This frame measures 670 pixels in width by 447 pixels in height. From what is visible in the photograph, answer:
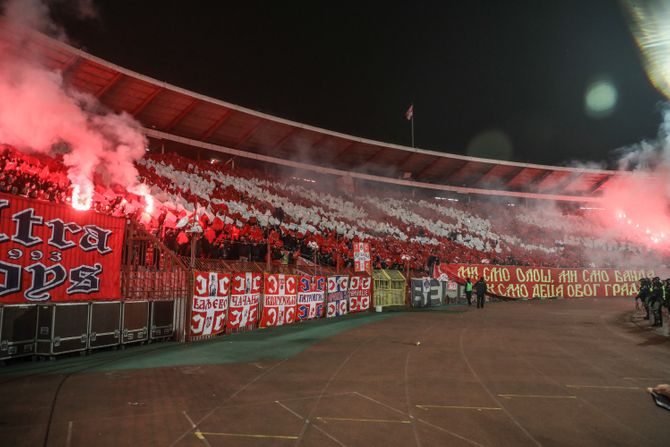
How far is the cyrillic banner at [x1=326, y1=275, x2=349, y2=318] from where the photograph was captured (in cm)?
1897

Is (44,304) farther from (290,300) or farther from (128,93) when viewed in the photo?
(128,93)

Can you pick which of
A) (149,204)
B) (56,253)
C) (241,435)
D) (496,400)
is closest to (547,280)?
(149,204)

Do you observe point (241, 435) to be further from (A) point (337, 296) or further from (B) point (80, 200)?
(A) point (337, 296)

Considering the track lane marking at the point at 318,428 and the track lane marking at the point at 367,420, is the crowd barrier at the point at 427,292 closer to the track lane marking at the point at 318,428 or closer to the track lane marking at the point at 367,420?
the track lane marking at the point at 318,428

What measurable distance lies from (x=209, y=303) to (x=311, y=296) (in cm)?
584

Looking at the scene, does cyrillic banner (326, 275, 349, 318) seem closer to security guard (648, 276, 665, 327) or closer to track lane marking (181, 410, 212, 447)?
security guard (648, 276, 665, 327)

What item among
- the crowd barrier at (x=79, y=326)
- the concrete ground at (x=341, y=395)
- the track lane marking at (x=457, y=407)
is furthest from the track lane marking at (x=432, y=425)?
the crowd barrier at (x=79, y=326)

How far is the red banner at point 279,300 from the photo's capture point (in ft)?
49.0

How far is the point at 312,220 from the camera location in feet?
89.8

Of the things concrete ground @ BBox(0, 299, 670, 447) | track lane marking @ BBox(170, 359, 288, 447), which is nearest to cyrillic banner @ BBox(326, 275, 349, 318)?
concrete ground @ BBox(0, 299, 670, 447)

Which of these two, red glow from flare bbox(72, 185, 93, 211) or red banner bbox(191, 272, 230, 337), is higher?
red glow from flare bbox(72, 185, 93, 211)

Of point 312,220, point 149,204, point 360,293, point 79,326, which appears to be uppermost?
point 312,220

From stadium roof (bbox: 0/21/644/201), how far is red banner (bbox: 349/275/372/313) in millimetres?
13379

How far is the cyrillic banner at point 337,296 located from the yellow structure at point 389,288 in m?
2.88
